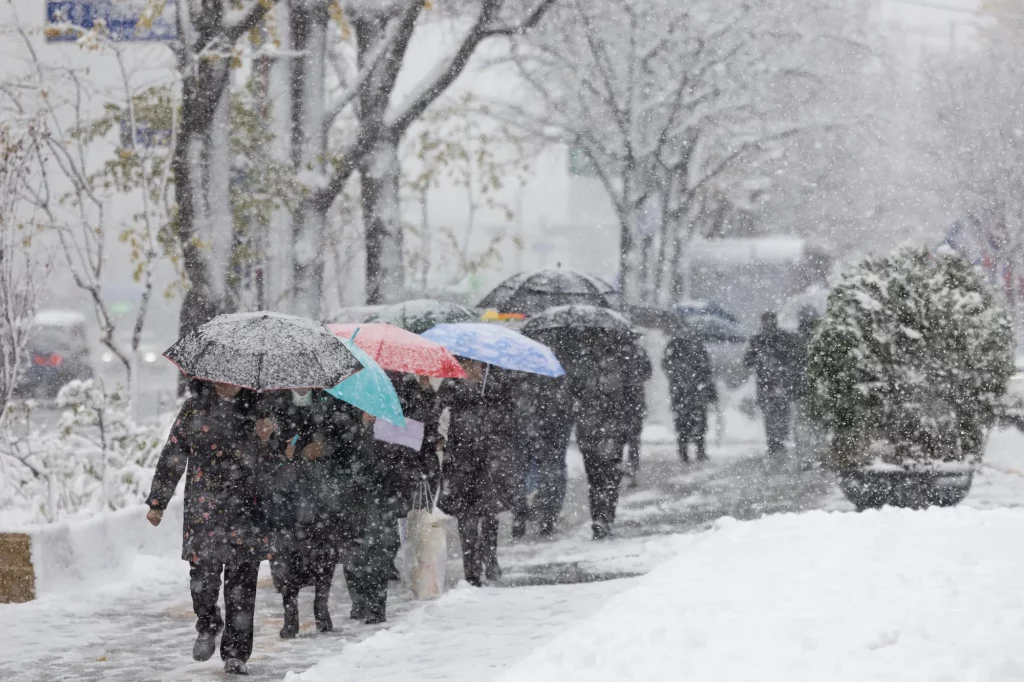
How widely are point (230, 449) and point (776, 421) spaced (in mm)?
11818

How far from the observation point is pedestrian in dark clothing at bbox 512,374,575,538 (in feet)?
38.7

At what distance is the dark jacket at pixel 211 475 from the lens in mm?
6977

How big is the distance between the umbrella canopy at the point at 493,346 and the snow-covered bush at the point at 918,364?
2.68 meters

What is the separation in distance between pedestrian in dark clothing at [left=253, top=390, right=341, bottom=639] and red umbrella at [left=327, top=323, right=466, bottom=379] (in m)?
0.51

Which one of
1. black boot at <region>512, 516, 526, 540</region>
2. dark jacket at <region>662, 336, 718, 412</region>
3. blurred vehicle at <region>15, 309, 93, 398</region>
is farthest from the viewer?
blurred vehicle at <region>15, 309, 93, 398</region>

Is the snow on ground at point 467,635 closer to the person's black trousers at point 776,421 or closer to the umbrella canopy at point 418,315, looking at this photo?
the umbrella canopy at point 418,315

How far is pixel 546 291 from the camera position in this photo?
A: 14.7 metres

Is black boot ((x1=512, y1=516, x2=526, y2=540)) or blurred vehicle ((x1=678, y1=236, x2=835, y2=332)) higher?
blurred vehicle ((x1=678, y1=236, x2=835, y2=332))

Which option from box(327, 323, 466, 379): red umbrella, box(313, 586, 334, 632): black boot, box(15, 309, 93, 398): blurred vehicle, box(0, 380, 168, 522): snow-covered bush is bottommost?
box(15, 309, 93, 398): blurred vehicle

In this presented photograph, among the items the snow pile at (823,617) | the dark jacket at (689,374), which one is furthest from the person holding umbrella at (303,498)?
the dark jacket at (689,374)

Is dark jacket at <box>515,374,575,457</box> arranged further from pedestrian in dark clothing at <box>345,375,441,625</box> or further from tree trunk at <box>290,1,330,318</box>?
tree trunk at <box>290,1,330,318</box>

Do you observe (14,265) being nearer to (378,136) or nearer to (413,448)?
(413,448)

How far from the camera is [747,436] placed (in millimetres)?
21891

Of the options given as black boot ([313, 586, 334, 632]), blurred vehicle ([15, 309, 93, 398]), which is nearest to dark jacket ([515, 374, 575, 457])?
black boot ([313, 586, 334, 632])
